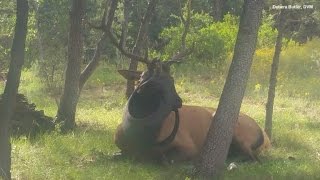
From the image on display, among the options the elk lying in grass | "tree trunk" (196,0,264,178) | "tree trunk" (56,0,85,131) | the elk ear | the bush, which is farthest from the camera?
the bush

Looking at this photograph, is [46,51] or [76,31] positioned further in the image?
[46,51]

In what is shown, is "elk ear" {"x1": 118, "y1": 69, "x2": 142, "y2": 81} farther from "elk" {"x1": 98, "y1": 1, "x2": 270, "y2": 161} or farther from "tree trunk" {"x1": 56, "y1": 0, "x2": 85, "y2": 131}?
"tree trunk" {"x1": 56, "y1": 0, "x2": 85, "y2": 131}

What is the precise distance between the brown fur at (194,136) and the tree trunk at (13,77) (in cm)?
228

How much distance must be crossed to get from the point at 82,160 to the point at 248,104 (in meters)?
8.00

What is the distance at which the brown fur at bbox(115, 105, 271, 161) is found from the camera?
7.27m

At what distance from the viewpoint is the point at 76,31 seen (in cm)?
921

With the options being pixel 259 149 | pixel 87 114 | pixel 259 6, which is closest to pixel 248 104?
pixel 87 114

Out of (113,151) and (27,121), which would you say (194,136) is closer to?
(113,151)

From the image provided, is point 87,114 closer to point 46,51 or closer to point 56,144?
point 56,144

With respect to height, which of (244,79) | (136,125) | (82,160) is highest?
(244,79)

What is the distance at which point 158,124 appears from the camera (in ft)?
23.1

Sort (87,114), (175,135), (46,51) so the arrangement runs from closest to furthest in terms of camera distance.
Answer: (175,135), (87,114), (46,51)

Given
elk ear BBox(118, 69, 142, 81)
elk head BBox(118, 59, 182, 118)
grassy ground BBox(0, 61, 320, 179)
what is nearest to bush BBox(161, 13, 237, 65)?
grassy ground BBox(0, 61, 320, 179)

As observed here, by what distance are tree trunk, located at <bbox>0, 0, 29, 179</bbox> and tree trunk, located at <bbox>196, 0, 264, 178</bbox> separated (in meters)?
2.24
